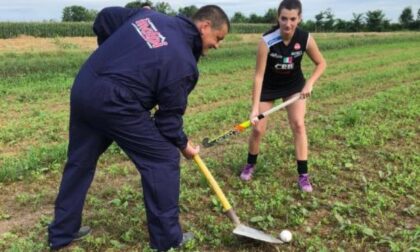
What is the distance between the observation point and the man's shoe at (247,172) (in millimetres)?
5129

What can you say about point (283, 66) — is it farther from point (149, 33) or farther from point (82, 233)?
point (82, 233)

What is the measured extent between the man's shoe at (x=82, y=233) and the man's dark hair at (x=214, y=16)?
6.12ft

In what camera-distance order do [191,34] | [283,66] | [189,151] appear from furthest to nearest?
[283,66] < [189,151] < [191,34]

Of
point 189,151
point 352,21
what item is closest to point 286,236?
point 189,151

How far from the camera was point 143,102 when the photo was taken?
330 cm

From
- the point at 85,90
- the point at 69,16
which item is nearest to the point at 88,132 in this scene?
the point at 85,90

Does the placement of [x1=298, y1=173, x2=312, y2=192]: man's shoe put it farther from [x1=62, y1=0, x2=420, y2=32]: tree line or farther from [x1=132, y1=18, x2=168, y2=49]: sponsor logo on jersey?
[x1=62, y1=0, x2=420, y2=32]: tree line

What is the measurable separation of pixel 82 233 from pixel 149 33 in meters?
1.70

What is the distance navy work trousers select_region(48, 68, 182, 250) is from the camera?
10.6 ft

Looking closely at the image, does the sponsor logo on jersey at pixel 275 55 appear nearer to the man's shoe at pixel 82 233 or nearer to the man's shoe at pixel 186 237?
the man's shoe at pixel 186 237

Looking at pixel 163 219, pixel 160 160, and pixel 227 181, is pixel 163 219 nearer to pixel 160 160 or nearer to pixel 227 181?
pixel 160 160

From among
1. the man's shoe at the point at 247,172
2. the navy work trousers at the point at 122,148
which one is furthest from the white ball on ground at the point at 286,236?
the man's shoe at the point at 247,172

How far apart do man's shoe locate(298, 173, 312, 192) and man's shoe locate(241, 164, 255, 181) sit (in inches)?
21.3

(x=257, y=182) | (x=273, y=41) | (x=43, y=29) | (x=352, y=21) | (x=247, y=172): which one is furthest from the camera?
(x=352, y=21)
